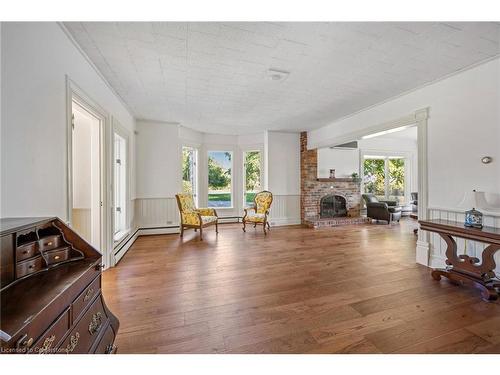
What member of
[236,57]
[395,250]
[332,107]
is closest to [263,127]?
[332,107]

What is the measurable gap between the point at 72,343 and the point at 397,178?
9.50m

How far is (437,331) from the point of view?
1.75 metres

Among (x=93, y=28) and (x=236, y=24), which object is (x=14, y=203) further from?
(x=236, y=24)

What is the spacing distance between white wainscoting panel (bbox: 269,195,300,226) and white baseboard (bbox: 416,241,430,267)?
11.1 feet

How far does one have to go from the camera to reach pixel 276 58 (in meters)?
2.48

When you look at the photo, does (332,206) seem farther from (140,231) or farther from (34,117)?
(34,117)

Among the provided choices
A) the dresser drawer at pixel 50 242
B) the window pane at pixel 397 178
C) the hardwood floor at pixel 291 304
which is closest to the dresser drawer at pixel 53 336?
the dresser drawer at pixel 50 242

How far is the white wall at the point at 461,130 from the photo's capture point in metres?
2.50

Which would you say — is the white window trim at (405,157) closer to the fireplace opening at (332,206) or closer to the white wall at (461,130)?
the fireplace opening at (332,206)

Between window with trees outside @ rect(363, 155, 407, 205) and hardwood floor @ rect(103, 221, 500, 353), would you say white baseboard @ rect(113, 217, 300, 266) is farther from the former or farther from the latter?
window with trees outside @ rect(363, 155, 407, 205)

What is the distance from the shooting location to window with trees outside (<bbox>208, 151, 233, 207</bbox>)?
6.73 metres

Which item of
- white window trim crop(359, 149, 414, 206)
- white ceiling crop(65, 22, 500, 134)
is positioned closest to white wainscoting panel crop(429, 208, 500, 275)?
white ceiling crop(65, 22, 500, 134)

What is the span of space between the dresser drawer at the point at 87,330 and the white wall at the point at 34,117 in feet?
2.56

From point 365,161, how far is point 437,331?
6924 mm
